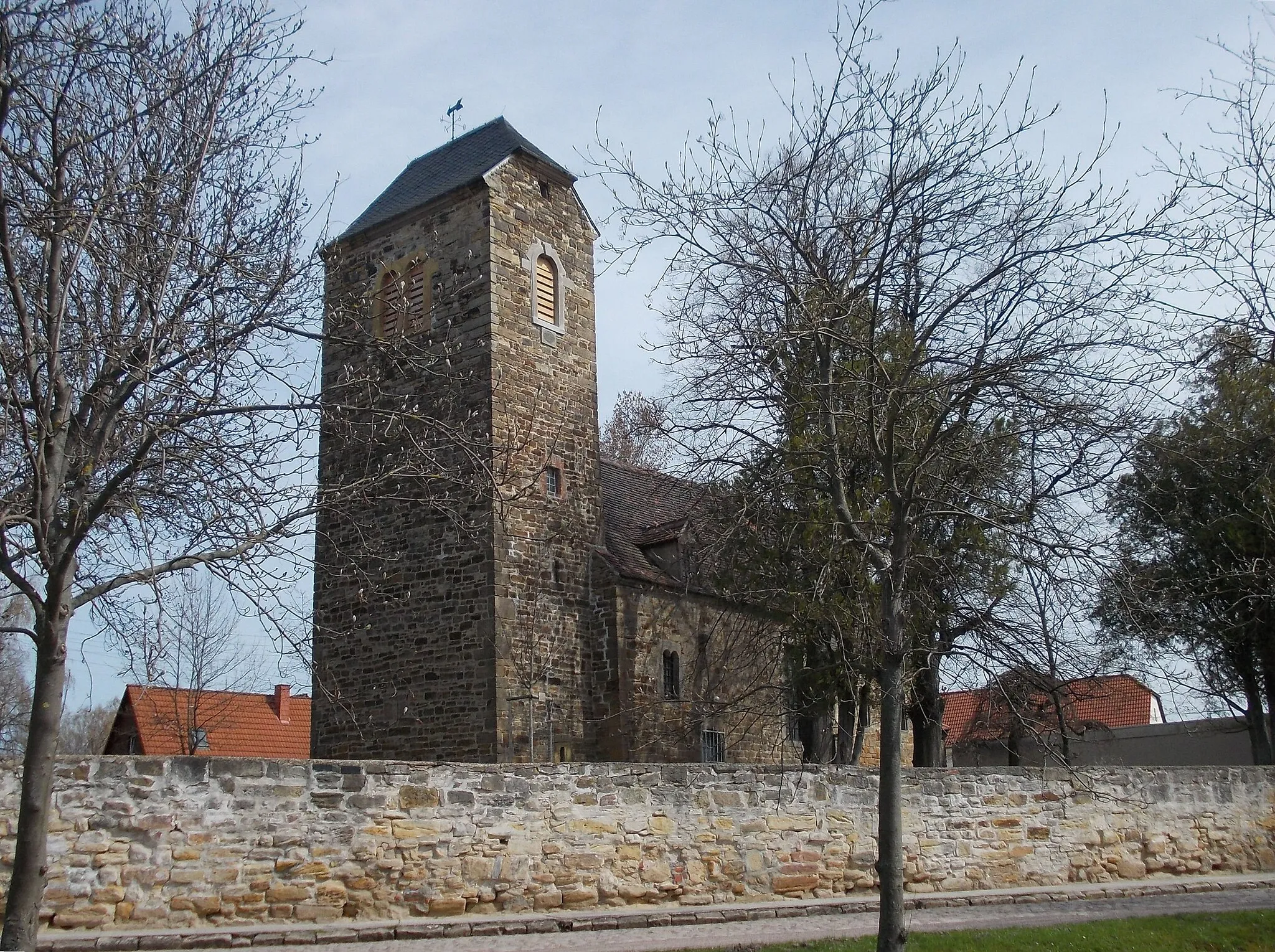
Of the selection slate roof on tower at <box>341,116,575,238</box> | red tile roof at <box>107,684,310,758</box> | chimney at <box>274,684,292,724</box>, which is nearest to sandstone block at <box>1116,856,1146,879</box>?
slate roof on tower at <box>341,116,575,238</box>

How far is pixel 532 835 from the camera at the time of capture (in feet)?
33.7

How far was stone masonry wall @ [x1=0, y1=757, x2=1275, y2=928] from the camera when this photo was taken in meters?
8.57

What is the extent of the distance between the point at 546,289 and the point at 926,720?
9689mm

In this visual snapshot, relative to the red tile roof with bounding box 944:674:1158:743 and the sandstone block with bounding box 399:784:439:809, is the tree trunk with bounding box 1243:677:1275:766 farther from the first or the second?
the sandstone block with bounding box 399:784:439:809

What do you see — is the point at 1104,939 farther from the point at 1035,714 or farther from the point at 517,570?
the point at 517,570

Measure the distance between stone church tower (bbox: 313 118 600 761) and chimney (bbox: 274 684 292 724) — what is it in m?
13.2

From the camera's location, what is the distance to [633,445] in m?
32.8

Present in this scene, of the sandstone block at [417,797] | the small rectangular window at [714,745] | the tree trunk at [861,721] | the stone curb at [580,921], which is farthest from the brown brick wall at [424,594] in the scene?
the stone curb at [580,921]

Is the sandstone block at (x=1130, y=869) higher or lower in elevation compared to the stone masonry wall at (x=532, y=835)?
lower

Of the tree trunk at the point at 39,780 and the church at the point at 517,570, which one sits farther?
the church at the point at 517,570

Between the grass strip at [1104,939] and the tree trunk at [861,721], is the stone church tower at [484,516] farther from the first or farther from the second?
the grass strip at [1104,939]

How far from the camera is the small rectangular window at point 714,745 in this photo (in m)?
19.9

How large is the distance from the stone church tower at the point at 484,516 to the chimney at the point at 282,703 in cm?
1317

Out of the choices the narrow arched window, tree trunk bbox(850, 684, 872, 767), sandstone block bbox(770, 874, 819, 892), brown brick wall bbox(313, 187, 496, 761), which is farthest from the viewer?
the narrow arched window
